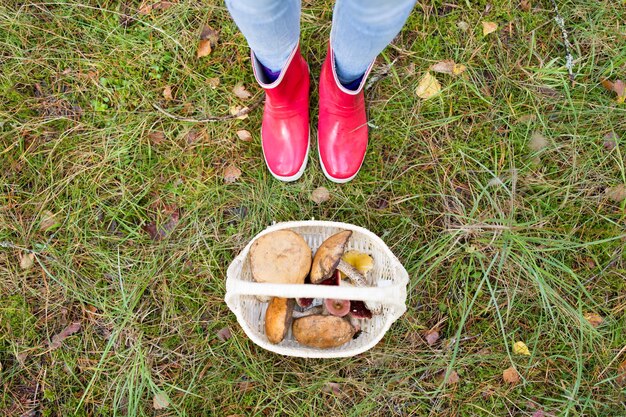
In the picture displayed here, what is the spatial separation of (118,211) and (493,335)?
6.59ft

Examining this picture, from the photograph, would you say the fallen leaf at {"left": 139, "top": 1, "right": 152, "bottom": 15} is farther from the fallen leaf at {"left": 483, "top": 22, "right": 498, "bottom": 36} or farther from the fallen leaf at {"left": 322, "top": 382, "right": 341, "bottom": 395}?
the fallen leaf at {"left": 322, "top": 382, "right": 341, "bottom": 395}

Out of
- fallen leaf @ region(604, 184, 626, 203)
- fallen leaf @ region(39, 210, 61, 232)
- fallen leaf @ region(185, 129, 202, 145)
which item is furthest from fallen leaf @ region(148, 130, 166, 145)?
fallen leaf @ region(604, 184, 626, 203)

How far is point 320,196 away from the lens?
2.12 meters

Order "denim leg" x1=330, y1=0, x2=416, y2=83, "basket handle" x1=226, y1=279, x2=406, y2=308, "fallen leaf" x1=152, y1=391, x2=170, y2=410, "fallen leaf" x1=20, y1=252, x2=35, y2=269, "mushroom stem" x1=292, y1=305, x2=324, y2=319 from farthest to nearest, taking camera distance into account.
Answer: "fallen leaf" x1=20, y1=252, x2=35, y2=269 → "fallen leaf" x1=152, y1=391, x2=170, y2=410 → "mushroom stem" x1=292, y1=305, x2=324, y2=319 → "basket handle" x1=226, y1=279, x2=406, y2=308 → "denim leg" x1=330, y1=0, x2=416, y2=83

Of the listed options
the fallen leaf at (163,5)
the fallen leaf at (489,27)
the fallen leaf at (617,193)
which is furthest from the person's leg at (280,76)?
the fallen leaf at (617,193)

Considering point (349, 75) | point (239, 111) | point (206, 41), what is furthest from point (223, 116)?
point (349, 75)

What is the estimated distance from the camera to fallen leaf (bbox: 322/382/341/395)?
6.64ft

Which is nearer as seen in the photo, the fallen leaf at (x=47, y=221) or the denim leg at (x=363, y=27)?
the denim leg at (x=363, y=27)

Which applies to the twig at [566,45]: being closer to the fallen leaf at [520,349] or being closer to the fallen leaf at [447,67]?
the fallen leaf at [447,67]

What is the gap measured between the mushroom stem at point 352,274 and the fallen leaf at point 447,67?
3.89 ft

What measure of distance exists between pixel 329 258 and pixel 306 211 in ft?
1.76

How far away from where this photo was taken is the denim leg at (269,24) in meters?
1.14

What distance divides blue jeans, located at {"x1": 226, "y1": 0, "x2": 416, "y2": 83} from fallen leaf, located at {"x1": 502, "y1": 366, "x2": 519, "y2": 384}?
161cm

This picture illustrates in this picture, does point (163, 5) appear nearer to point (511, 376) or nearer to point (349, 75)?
point (349, 75)
